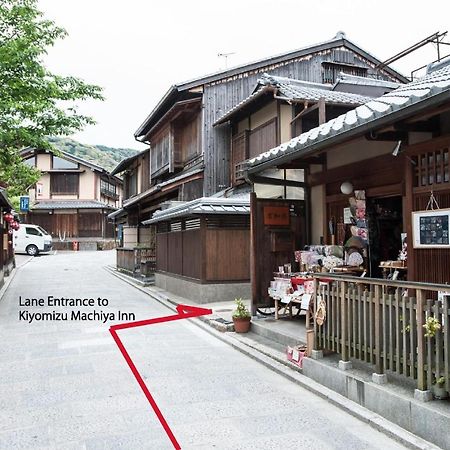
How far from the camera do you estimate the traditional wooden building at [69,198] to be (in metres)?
45.9

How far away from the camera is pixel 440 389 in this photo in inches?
171

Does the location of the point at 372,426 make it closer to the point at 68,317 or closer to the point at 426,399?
the point at 426,399

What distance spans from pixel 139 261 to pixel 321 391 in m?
16.6

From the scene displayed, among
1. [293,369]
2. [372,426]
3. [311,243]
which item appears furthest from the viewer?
[311,243]

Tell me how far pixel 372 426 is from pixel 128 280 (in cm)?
1696

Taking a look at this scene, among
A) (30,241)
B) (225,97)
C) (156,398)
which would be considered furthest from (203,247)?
(30,241)

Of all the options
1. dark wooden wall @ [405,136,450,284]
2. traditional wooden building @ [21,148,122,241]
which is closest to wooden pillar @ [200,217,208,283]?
dark wooden wall @ [405,136,450,284]

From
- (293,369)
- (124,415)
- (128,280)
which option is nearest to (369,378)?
(293,369)

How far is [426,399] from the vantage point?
439 cm

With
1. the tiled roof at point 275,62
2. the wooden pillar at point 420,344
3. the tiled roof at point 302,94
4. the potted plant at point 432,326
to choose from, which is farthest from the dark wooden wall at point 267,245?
the tiled roof at point 275,62

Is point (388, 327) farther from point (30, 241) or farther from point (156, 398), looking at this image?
point (30, 241)

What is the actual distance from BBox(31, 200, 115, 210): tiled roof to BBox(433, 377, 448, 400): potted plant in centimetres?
4390

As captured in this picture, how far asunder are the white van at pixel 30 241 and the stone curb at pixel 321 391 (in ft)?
107

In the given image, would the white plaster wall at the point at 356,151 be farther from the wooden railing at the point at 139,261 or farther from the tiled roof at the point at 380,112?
the wooden railing at the point at 139,261
